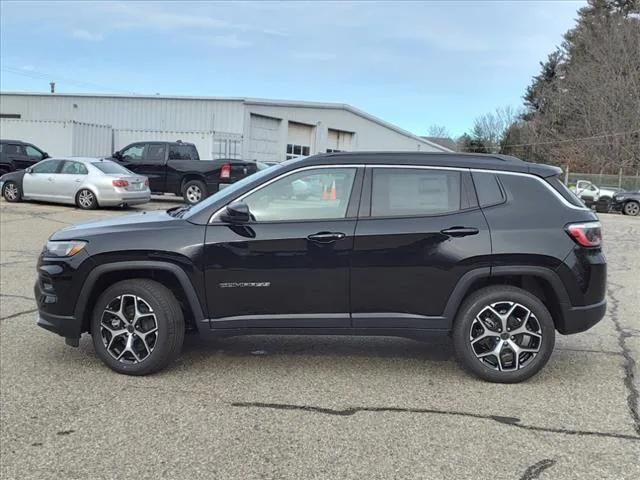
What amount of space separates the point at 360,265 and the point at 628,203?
28425mm

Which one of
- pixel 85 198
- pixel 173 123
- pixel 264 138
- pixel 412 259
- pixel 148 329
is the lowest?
pixel 148 329

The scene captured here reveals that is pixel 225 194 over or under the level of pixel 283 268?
over

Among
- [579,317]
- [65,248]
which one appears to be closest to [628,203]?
[579,317]

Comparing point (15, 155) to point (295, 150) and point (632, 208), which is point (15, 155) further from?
point (632, 208)

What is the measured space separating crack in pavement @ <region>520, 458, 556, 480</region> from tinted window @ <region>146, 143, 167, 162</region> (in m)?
17.5

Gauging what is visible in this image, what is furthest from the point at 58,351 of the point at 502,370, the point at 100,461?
the point at 502,370

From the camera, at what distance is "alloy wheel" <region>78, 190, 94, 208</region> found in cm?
1653

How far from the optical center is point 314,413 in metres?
4.11

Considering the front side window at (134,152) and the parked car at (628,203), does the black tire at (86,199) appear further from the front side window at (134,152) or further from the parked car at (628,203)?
the parked car at (628,203)

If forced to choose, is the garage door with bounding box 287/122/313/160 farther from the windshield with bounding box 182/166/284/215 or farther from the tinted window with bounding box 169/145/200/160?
the windshield with bounding box 182/166/284/215

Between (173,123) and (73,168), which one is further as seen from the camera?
(173,123)

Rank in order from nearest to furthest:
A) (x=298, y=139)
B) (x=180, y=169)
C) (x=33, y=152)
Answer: (x=180, y=169)
(x=33, y=152)
(x=298, y=139)

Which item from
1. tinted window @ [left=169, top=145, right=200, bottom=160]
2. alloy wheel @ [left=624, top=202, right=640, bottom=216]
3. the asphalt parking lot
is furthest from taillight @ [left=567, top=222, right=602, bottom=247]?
alloy wheel @ [left=624, top=202, right=640, bottom=216]

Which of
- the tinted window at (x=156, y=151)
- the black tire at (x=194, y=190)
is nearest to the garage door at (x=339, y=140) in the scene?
the tinted window at (x=156, y=151)
